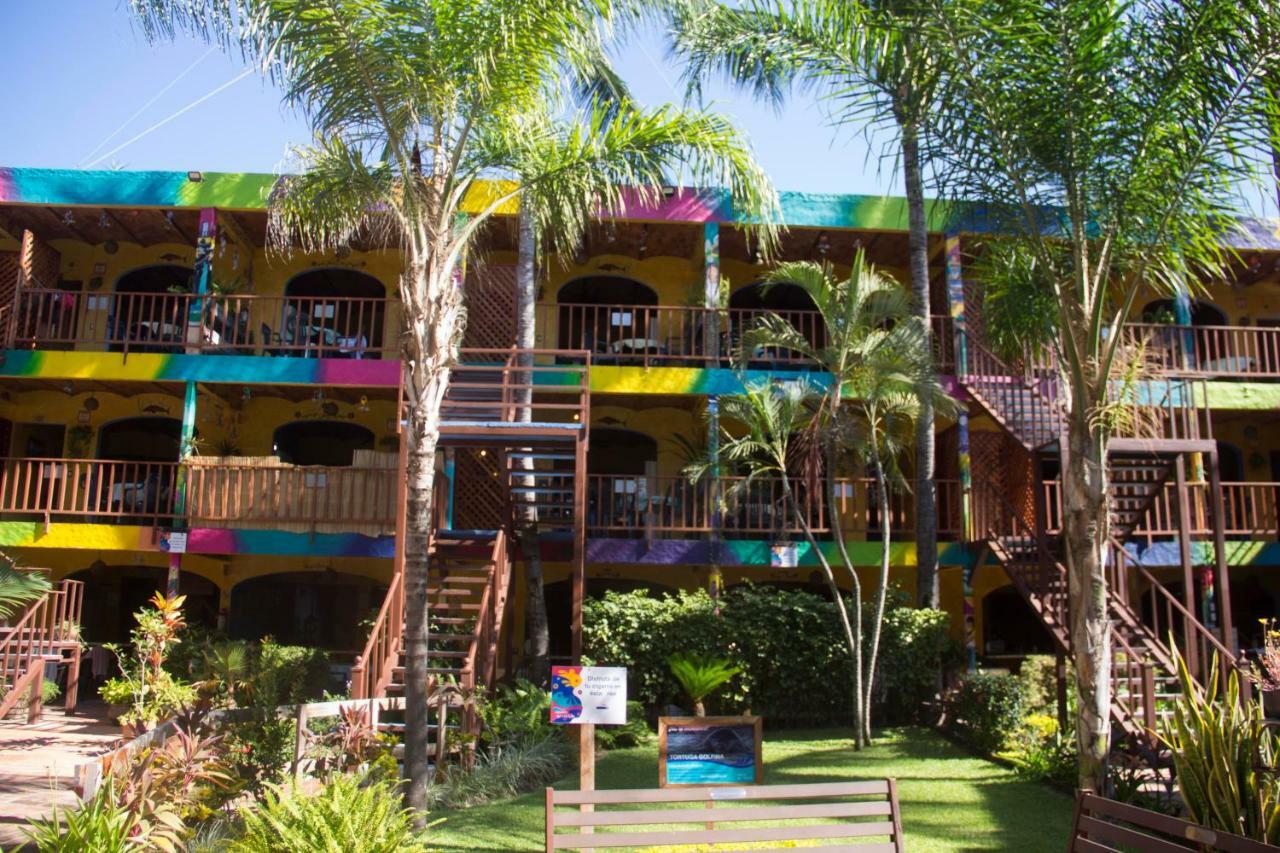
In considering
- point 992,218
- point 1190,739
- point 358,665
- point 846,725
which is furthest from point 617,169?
point 846,725

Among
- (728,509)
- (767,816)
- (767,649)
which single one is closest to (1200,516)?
(728,509)

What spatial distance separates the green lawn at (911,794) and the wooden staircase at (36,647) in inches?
287

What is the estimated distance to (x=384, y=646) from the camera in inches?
450

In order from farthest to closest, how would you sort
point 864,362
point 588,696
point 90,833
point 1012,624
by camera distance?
point 1012,624, point 864,362, point 588,696, point 90,833

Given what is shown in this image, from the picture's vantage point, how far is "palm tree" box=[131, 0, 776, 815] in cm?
815

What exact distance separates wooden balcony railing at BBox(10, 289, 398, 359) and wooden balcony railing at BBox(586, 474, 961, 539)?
14.7 ft

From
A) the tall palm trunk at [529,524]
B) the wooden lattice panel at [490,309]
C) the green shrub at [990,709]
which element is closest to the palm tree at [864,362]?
the green shrub at [990,709]

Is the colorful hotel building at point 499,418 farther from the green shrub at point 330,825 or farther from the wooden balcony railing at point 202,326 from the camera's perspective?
the green shrub at point 330,825

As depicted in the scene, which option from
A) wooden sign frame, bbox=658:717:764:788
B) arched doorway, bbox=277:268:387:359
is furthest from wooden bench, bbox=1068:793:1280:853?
arched doorway, bbox=277:268:387:359

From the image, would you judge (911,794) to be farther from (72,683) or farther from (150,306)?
(150,306)

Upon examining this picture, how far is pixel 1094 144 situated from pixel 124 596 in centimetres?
1704

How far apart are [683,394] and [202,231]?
777 cm

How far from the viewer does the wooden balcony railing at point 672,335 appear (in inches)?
614

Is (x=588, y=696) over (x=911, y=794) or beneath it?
over
